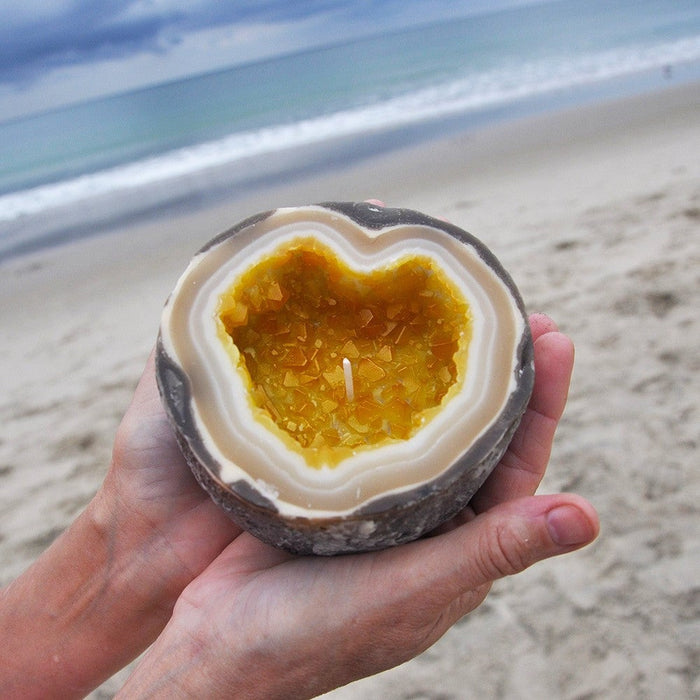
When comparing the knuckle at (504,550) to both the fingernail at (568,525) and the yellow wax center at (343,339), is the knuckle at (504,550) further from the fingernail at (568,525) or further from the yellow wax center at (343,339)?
the yellow wax center at (343,339)

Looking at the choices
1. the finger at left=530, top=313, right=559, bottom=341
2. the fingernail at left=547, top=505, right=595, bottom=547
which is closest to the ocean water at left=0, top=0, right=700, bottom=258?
the finger at left=530, top=313, right=559, bottom=341

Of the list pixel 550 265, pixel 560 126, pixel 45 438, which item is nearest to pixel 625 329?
pixel 550 265

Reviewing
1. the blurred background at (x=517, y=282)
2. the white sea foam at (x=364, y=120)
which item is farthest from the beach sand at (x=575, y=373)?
the white sea foam at (x=364, y=120)

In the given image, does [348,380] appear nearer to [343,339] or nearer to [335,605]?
[343,339]

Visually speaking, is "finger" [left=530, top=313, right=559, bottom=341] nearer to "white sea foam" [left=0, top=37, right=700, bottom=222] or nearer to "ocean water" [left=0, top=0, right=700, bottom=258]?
"ocean water" [left=0, top=0, right=700, bottom=258]

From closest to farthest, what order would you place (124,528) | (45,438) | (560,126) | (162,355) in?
(162,355), (124,528), (45,438), (560,126)

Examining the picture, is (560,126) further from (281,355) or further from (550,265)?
(281,355)
